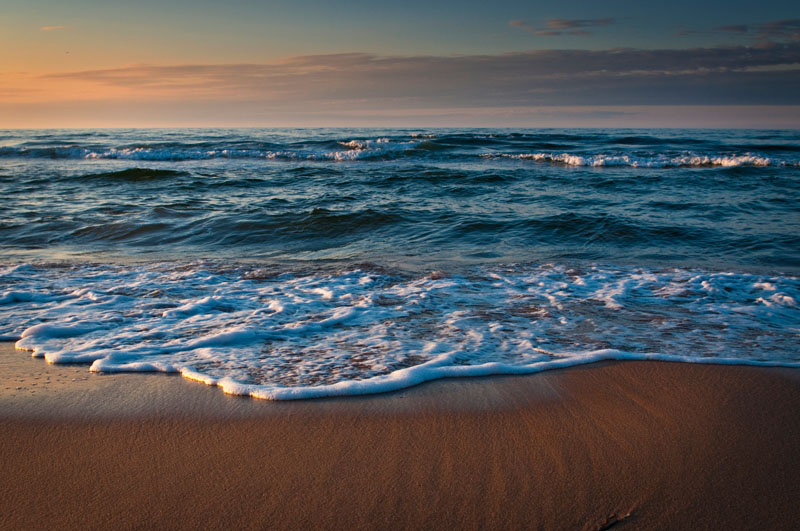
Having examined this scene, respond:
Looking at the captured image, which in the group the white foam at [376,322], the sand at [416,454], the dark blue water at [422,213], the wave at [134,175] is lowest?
the sand at [416,454]

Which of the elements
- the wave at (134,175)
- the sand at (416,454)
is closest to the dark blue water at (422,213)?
the wave at (134,175)

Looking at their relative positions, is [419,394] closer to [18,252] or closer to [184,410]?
[184,410]

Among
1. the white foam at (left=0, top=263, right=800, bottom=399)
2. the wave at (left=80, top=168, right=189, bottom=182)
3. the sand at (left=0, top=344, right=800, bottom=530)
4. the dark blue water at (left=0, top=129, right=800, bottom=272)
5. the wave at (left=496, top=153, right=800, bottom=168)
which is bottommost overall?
the sand at (left=0, top=344, right=800, bottom=530)

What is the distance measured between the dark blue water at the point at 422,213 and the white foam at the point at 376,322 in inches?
44.0

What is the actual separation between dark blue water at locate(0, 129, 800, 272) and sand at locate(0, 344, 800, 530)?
11.6 ft

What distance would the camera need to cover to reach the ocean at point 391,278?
341 cm

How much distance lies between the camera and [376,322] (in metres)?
4.10

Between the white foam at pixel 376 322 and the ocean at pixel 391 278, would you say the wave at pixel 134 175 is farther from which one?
the white foam at pixel 376 322

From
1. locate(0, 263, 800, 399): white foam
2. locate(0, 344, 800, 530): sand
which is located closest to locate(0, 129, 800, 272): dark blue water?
locate(0, 263, 800, 399): white foam

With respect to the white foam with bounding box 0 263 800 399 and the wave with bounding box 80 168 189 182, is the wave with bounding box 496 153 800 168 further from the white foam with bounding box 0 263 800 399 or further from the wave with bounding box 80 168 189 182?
the white foam with bounding box 0 263 800 399

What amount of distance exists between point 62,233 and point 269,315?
18.1 feet

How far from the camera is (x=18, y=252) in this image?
22.5ft

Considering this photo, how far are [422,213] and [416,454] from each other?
7168 millimetres

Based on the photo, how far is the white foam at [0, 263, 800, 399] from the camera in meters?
3.24
